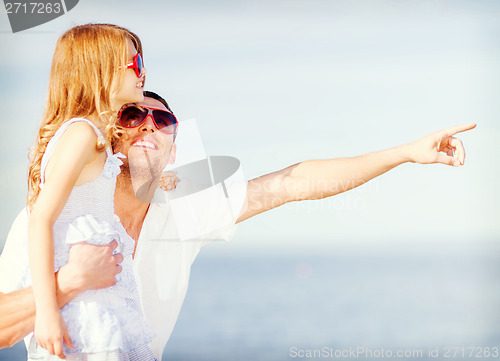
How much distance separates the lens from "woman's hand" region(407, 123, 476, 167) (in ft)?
8.02

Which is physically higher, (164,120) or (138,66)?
(138,66)

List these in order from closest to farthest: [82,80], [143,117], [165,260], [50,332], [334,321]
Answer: [50,332], [82,80], [165,260], [143,117], [334,321]

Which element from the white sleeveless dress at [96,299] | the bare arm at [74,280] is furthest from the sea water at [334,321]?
the white sleeveless dress at [96,299]

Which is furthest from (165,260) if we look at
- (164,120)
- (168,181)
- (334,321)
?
(334,321)

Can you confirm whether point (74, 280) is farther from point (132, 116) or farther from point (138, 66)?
point (132, 116)

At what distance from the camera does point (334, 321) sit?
9859mm

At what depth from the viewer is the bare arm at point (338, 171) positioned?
8.09 feet

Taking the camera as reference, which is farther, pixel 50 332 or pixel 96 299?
pixel 96 299

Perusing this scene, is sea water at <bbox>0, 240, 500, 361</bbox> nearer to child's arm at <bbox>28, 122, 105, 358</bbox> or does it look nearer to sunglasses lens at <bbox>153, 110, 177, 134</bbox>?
sunglasses lens at <bbox>153, 110, 177, 134</bbox>

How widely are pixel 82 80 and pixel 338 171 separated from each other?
109 cm

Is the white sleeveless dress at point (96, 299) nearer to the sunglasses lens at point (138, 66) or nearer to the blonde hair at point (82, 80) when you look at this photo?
the blonde hair at point (82, 80)

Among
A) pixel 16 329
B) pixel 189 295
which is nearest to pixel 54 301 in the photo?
pixel 16 329

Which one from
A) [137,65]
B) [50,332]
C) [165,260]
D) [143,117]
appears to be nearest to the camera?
[50,332]

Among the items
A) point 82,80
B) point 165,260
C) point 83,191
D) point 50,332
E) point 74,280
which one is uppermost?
point 82,80
